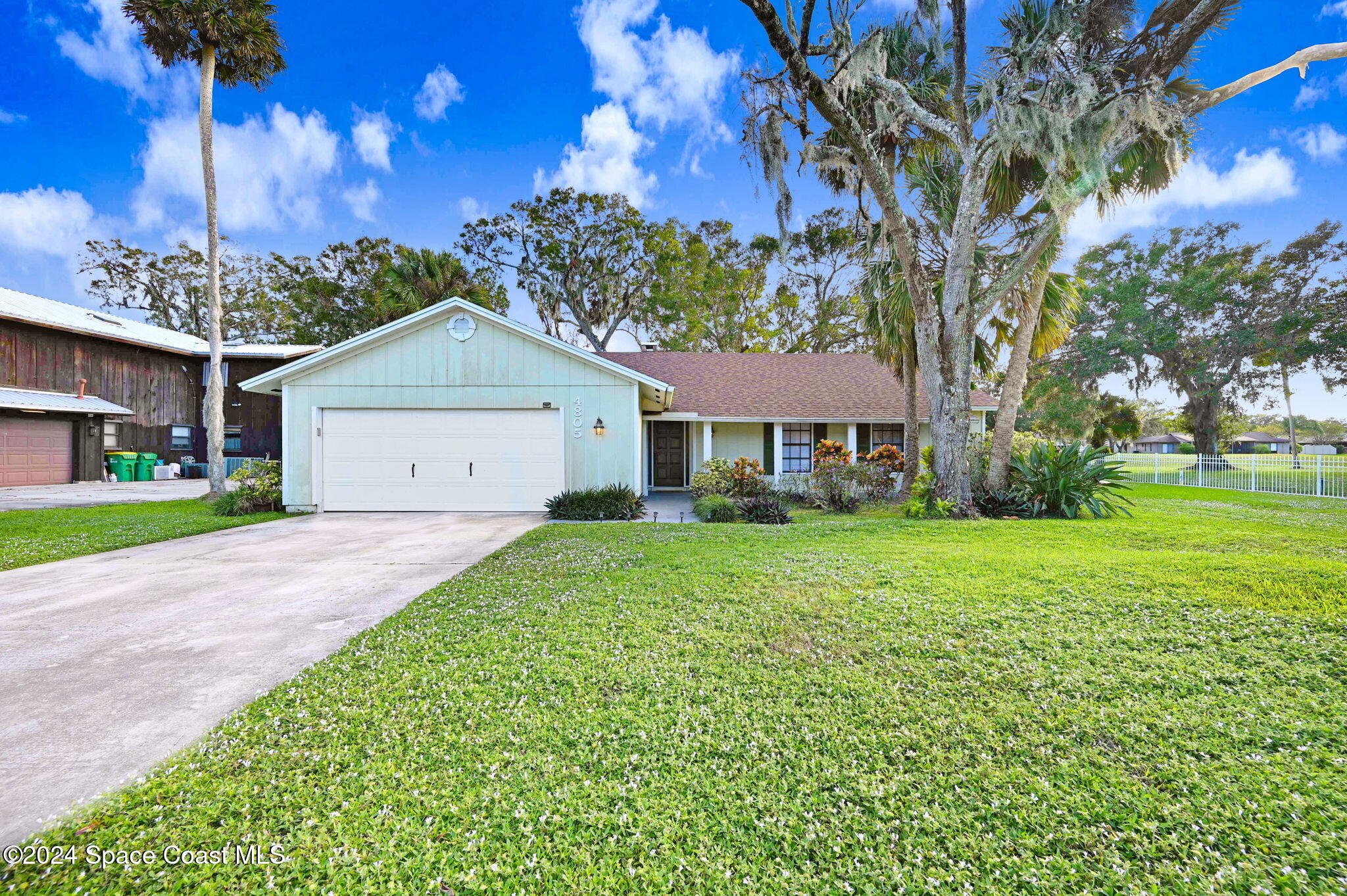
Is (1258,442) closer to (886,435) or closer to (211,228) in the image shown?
(886,435)

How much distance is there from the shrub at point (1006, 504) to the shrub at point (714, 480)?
16.2ft

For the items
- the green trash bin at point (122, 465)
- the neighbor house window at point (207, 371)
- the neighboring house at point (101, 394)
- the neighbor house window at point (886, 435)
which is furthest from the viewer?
the neighbor house window at point (207, 371)

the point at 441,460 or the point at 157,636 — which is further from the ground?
the point at 441,460

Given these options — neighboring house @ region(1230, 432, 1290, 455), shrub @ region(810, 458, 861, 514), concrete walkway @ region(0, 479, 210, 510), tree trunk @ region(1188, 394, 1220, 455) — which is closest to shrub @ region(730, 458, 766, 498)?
shrub @ region(810, 458, 861, 514)

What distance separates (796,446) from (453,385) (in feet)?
31.9

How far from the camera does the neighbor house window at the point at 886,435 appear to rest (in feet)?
52.7

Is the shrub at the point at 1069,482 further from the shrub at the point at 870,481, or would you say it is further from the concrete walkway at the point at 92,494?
the concrete walkway at the point at 92,494

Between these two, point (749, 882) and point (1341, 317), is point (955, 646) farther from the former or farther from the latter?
point (1341, 317)

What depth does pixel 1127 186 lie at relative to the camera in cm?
970

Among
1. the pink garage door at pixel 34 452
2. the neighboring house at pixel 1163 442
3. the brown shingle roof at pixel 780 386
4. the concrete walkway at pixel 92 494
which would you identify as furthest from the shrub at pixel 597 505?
the neighboring house at pixel 1163 442

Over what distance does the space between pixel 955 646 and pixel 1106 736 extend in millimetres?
1030

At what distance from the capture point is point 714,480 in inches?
483

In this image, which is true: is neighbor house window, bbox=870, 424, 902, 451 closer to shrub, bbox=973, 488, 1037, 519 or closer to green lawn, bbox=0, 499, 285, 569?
shrub, bbox=973, 488, 1037, 519

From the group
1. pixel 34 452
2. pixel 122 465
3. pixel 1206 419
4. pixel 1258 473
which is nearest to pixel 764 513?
pixel 1258 473
